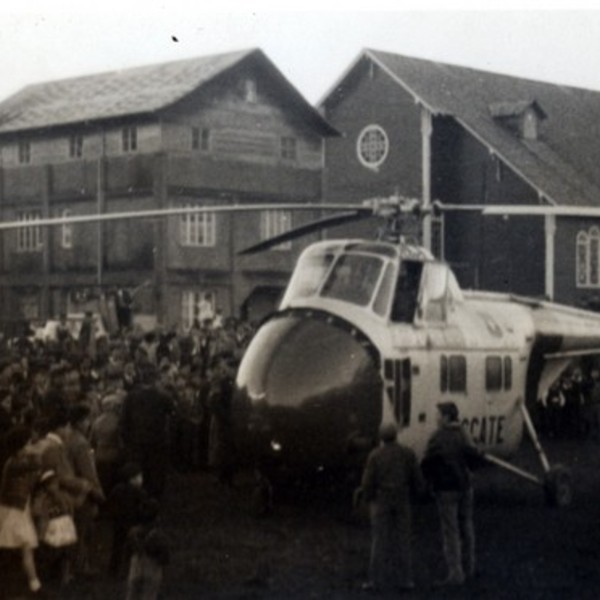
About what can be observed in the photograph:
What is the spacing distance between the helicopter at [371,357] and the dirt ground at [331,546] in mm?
658

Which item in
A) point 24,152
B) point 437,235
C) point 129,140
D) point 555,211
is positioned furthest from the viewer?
point 437,235

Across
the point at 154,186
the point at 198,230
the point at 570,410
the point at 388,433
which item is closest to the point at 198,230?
the point at 198,230

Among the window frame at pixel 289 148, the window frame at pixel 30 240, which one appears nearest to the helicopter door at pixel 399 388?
the window frame at pixel 289 148

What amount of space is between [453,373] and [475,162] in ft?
66.4

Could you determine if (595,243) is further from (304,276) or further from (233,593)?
(233,593)

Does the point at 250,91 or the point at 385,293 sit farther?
the point at 250,91

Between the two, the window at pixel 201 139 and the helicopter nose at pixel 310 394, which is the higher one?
the window at pixel 201 139

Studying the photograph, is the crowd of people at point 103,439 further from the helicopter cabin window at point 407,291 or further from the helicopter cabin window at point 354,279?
the helicopter cabin window at point 407,291

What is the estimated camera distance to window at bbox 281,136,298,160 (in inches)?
1195

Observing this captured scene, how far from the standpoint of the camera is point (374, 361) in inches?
569

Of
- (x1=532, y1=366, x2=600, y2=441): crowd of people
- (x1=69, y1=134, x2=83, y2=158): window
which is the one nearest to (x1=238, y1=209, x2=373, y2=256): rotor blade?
(x1=532, y1=366, x2=600, y2=441): crowd of people

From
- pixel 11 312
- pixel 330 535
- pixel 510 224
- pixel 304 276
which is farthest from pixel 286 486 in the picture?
pixel 510 224

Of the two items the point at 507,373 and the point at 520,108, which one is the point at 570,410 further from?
the point at 520,108

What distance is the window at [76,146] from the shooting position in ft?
95.7
